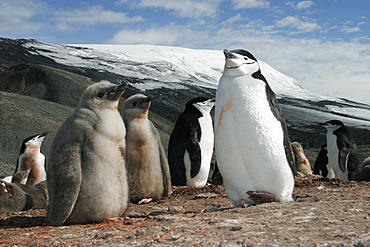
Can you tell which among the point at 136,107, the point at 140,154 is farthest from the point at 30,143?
the point at 140,154

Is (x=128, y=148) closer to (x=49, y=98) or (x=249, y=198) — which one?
(x=249, y=198)

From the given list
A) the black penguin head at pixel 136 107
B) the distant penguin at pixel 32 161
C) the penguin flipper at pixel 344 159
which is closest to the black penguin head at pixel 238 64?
the black penguin head at pixel 136 107

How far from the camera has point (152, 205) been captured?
477 centimetres

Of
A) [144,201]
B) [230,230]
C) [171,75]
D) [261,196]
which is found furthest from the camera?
[171,75]

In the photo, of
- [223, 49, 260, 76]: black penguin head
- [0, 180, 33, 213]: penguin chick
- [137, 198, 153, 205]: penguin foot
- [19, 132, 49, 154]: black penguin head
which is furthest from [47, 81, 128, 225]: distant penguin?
[19, 132, 49, 154]: black penguin head

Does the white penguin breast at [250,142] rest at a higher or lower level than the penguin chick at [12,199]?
higher

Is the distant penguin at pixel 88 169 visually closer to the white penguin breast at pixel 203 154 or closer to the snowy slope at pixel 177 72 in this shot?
the white penguin breast at pixel 203 154

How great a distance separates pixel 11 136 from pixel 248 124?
10401mm

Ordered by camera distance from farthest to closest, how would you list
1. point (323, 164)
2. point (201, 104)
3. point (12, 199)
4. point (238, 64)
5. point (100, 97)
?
point (323, 164), point (201, 104), point (12, 199), point (238, 64), point (100, 97)

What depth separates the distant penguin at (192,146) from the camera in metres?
7.93

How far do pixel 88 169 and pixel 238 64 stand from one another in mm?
1925

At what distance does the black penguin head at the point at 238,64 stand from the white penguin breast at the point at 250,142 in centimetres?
8

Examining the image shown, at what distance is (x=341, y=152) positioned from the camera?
1172 cm

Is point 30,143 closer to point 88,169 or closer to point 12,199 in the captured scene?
point 12,199
